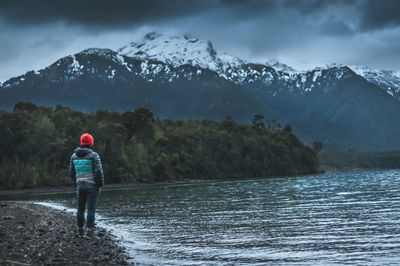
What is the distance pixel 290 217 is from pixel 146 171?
98.1 metres

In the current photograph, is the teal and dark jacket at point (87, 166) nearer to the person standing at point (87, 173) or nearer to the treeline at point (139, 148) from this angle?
the person standing at point (87, 173)

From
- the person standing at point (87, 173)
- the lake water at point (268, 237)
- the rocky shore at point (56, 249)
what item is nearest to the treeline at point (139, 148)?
the lake water at point (268, 237)

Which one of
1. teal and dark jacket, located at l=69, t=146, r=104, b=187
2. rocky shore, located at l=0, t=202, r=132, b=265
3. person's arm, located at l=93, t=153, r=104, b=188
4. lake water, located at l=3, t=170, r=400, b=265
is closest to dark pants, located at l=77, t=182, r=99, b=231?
teal and dark jacket, located at l=69, t=146, r=104, b=187

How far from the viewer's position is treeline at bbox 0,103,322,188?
98.5 meters

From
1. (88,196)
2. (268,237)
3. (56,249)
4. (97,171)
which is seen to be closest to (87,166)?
(97,171)

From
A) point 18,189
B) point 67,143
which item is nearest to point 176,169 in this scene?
point 67,143

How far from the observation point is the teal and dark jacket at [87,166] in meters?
14.6

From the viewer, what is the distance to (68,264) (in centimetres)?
1152

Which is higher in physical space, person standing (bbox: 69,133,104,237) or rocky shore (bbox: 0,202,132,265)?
person standing (bbox: 69,133,104,237)

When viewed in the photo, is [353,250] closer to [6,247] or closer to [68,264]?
[68,264]

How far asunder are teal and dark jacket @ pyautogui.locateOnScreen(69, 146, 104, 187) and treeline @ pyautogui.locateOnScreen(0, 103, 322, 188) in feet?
287

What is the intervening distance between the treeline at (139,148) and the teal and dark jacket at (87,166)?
87.5 m

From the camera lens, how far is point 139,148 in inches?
4806

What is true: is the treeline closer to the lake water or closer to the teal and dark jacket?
the lake water
